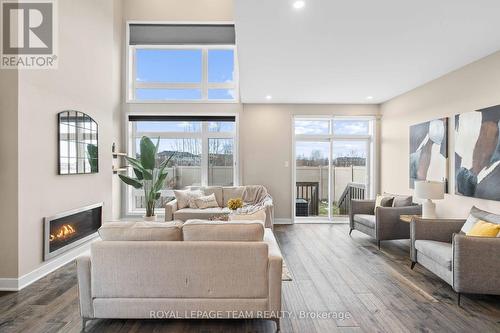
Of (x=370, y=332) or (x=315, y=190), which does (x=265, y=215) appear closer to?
(x=315, y=190)

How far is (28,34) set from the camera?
10.9 ft

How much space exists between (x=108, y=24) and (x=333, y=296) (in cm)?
572

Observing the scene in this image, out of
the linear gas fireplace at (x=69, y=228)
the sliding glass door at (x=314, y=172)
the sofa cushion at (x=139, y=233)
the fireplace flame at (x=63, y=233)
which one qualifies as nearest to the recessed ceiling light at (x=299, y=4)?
the sofa cushion at (x=139, y=233)

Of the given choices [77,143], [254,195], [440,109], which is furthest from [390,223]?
[77,143]

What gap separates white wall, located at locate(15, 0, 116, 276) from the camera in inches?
123

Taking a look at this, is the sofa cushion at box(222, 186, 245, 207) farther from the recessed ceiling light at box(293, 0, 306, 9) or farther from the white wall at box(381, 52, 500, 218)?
the recessed ceiling light at box(293, 0, 306, 9)

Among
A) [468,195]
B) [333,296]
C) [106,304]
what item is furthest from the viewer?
[468,195]

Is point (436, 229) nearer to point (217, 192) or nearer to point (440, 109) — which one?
point (440, 109)

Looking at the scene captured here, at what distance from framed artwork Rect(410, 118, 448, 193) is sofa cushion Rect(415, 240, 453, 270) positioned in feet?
4.64

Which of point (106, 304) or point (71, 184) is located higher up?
point (71, 184)

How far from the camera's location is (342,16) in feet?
8.55

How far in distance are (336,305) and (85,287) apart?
2.29m

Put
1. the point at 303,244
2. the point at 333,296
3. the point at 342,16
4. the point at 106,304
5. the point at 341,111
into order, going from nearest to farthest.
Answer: the point at 106,304 < the point at 342,16 < the point at 333,296 < the point at 303,244 < the point at 341,111

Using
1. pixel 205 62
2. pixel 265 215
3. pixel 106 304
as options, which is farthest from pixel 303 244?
pixel 205 62
